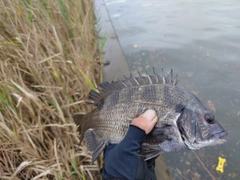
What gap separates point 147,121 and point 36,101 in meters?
1.08

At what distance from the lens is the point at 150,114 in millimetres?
1371

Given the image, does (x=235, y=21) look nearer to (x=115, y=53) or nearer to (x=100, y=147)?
(x=115, y=53)

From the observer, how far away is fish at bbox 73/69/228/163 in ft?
4.45

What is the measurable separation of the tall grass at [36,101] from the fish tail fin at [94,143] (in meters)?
0.37

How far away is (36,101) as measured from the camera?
1.90 metres

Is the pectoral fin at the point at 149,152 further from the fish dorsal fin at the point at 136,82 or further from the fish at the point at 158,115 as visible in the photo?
the fish dorsal fin at the point at 136,82

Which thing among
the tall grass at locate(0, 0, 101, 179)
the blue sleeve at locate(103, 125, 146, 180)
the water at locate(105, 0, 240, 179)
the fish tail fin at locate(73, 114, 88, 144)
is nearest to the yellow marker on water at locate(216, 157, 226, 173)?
the water at locate(105, 0, 240, 179)

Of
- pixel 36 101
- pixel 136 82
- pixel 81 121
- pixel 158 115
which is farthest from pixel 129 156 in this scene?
pixel 36 101

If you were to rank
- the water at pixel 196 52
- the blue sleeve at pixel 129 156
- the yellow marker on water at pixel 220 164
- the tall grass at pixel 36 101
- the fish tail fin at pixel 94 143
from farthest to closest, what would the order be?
the water at pixel 196 52 → the yellow marker on water at pixel 220 164 → the tall grass at pixel 36 101 → the fish tail fin at pixel 94 143 → the blue sleeve at pixel 129 156

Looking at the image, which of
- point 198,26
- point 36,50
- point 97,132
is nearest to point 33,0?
point 36,50

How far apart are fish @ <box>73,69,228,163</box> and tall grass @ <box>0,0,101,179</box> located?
0.47 m

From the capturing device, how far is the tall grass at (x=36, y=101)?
5.74 ft

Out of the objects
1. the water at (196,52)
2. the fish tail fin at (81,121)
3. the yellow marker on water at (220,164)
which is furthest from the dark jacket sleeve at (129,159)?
the yellow marker on water at (220,164)

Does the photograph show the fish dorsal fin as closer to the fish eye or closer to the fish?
the fish
